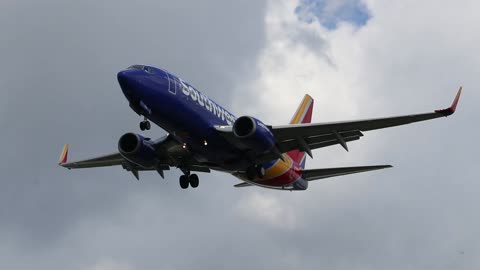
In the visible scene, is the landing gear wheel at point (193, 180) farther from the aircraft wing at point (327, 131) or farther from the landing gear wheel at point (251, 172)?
the aircraft wing at point (327, 131)

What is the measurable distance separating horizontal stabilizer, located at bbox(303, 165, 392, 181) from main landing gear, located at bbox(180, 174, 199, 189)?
22.9ft

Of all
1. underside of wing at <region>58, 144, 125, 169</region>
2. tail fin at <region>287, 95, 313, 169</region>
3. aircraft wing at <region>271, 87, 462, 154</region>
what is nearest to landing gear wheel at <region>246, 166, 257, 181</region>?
aircraft wing at <region>271, 87, 462, 154</region>

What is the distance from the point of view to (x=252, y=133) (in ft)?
135

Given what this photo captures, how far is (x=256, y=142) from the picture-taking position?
4134 centimetres

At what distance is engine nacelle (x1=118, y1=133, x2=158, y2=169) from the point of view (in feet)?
146

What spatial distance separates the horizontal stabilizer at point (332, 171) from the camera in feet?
146

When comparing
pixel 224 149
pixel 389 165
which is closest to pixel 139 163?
pixel 224 149

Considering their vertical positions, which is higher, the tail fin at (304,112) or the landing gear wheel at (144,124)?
the tail fin at (304,112)

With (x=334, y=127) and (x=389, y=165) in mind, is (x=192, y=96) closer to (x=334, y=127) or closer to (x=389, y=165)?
(x=334, y=127)

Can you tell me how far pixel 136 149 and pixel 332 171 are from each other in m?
11.4

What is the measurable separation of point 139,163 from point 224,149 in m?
5.27

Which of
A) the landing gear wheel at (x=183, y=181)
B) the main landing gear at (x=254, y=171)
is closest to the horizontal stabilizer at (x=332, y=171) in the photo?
the main landing gear at (x=254, y=171)

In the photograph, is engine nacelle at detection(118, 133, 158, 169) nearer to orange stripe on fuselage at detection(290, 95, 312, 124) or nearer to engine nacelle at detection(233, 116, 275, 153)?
engine nacelle at detection(233, 116, 275, 153)

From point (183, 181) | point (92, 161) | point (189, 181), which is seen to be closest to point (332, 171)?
point (189, 181)
